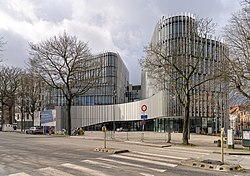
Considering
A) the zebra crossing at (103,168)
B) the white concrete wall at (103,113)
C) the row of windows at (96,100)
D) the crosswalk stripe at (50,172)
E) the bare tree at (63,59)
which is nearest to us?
the crosswalk stripe at (50,172)

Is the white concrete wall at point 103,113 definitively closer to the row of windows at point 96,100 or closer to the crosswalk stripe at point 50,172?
the row of windows at point 96,100

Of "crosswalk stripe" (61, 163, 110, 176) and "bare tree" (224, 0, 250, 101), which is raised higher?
"bare tree" (224, 0, 250, 101)

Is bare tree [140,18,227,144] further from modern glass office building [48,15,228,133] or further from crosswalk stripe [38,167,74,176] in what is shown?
crosswalk stripe [38,167,74,176]

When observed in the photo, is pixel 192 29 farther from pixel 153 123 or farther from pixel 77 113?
pixel 77 113

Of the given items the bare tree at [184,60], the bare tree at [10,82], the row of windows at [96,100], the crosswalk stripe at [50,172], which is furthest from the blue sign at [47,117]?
the crosswalk stripe at [50,172]

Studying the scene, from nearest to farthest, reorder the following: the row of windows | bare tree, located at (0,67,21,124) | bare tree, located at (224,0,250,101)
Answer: bare tree, located at (224,0,250,101) < bare tree, located at (0,67,21,124) < the row of windows

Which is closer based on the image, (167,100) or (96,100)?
(167,100)

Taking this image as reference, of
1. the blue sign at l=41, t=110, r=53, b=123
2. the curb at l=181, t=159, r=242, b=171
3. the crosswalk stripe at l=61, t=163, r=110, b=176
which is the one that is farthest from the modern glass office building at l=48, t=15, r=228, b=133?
the crosswalk stripe at l=61, t=163, r=110, b=176

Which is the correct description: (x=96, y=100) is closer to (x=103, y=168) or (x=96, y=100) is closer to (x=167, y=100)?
(x=167, y=100)

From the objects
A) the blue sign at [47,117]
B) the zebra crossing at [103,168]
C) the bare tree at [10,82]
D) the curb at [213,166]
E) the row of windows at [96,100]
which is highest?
the bare tree at [10,82]

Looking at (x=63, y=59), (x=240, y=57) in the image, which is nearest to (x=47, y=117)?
(x=63, y=59)

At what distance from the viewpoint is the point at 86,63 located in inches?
1726

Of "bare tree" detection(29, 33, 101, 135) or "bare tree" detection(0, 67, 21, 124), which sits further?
"bare tree" detection(0, 67, 21, 124)

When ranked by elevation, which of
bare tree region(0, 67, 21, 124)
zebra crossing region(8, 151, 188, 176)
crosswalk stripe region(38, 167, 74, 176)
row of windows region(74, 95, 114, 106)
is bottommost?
zebra crossing region(8, 151, 188, 176)
